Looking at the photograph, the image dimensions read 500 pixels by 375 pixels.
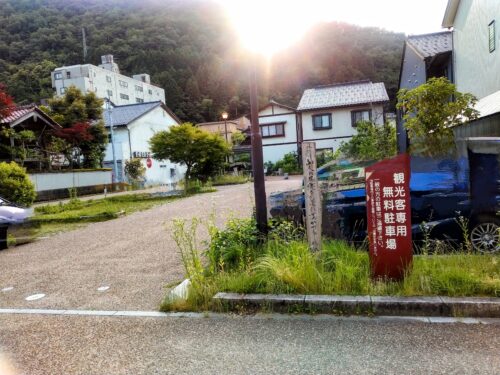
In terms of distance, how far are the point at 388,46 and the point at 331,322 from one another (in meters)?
54.8

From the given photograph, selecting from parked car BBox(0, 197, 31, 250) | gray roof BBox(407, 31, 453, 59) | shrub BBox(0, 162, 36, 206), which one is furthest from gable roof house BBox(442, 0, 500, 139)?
shrub BBox(0, 162, 36, 206)

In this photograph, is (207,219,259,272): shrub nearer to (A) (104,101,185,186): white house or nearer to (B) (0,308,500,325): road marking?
(B) (0,308,500,325): road marking

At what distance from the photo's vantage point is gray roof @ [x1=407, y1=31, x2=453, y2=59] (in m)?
17.6

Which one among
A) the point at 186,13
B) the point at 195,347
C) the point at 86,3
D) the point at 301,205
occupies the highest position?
the point at 86,3

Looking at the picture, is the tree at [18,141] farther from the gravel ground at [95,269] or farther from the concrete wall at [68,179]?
the gravel ground at [95,269]

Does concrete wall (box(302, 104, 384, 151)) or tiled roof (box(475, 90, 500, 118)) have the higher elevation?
concrete wall (box(302, 104, 384, 151))

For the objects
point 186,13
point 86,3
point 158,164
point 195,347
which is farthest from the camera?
point 86,3

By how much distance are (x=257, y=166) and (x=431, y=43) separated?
60.4 ft

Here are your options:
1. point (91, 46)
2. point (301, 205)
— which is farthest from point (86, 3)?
point (301, 205)

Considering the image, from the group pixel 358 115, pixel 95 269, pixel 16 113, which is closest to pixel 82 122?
pixel 16 113

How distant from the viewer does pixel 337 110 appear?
34.2 metres

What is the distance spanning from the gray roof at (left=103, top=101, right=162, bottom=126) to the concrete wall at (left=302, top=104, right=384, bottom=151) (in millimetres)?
14228

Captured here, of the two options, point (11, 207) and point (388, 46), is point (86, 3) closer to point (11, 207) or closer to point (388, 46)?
point (388, 46)

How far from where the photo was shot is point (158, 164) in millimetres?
35188
